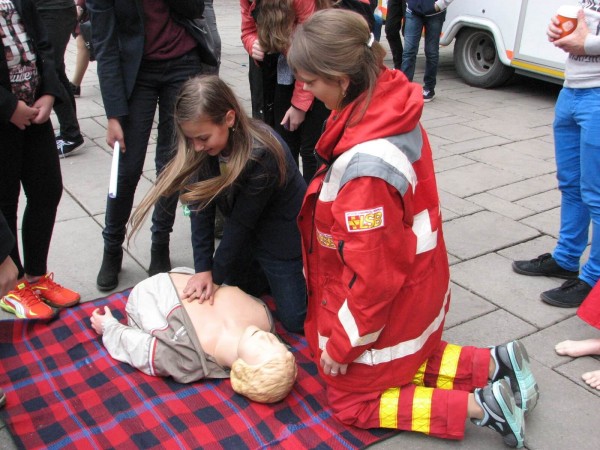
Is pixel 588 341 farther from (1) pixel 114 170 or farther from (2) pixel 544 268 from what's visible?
(1) pixel 114 170

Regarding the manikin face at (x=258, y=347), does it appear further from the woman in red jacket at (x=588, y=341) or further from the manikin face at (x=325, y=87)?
the woman in red jacket at (x=588, y=341)

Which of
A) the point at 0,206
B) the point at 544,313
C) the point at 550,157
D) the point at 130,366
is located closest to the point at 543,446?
the point at 544,313

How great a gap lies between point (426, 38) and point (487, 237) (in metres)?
3.79

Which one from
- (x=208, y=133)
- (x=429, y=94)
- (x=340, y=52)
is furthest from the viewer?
(x=429, y=94)

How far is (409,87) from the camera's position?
7.00 ft

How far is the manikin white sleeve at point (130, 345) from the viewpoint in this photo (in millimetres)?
2646

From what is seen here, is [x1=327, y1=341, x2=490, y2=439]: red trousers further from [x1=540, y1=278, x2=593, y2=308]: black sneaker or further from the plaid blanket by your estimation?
[x1=540, y1=278, x2=593, y2=308]: black sneaker

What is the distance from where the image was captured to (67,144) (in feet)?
17.6

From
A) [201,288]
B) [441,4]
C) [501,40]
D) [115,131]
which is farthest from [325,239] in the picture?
[501,40]

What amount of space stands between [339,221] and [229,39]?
9233 millimetres

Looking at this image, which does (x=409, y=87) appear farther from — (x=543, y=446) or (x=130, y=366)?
(x=130, y=366)

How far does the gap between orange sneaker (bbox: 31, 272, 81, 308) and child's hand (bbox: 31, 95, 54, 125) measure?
0.83 metres

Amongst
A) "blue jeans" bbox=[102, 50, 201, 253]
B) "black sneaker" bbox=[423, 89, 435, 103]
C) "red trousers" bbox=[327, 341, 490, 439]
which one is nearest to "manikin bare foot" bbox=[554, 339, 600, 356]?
"red trousers" bbox=[327, 341, 490, 439]

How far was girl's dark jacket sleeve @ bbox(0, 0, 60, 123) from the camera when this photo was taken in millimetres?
2645
